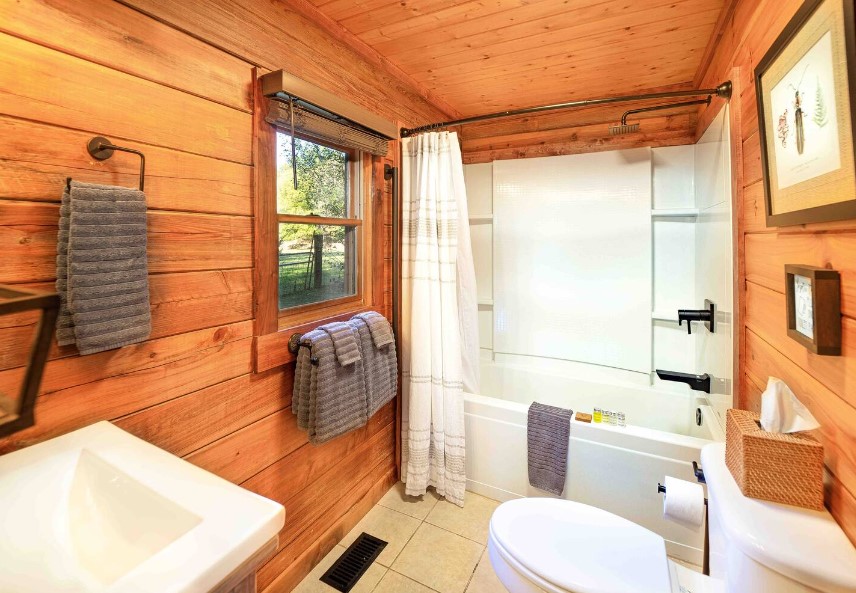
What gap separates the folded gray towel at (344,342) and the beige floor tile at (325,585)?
0.92 m

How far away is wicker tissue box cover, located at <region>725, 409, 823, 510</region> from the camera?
33.7 inches

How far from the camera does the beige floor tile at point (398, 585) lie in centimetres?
162

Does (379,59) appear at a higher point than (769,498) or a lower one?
higher

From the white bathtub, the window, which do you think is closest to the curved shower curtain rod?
the window

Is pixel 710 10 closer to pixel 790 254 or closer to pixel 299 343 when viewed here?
pixel 790 254

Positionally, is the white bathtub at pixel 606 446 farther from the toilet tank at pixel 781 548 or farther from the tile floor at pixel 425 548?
the toilet tank at pixel 781 548

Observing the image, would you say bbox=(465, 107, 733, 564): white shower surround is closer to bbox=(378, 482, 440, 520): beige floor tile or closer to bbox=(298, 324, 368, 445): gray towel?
bbox=(378, 482, 440, 520): beige floor tile

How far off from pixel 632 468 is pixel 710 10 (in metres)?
1.96

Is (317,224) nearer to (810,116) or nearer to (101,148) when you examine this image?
(101,148)

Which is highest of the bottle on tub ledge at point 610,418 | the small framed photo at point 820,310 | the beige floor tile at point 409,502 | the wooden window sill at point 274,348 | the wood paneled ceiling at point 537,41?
the wood paneled ceiling at point 537,41

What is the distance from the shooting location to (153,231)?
1.13 metres

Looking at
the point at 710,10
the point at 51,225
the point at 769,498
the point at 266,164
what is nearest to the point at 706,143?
the point at 710,10

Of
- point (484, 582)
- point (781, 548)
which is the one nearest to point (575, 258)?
point (484, 582)

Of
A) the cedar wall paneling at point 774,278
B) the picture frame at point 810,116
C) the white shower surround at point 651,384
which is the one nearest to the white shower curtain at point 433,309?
the white shower surround at point 651,384
